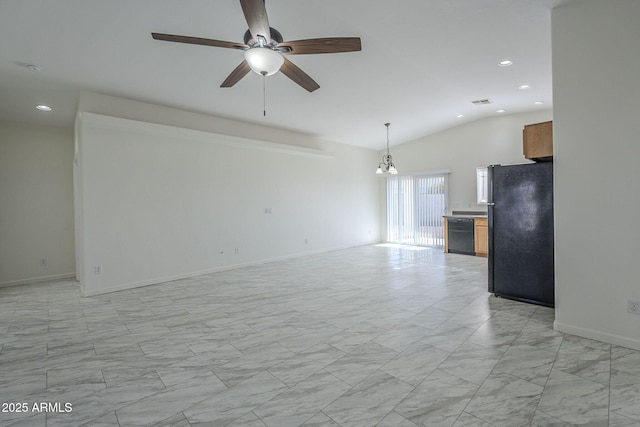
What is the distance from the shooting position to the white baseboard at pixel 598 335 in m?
2.57

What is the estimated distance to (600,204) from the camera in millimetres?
2688

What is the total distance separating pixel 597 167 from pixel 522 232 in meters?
1.21

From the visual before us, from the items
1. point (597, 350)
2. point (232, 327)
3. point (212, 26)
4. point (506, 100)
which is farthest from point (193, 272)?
point (506, 100)

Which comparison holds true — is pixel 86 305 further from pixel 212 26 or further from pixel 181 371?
pixel 212 26

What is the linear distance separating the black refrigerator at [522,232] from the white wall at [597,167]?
0.66 m

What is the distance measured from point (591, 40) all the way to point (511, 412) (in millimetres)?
3121

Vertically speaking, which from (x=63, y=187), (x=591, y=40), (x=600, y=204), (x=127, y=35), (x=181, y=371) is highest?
(x=127, y=35)

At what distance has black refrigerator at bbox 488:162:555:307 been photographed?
3.52 m

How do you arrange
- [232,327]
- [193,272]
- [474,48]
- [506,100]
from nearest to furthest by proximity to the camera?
1. [232,327]
2. [474,48]
3. [193,272]
4. [506,100]

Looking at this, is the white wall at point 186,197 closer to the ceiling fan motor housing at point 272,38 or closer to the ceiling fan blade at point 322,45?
the ceiling fan motor housing at point 272,38

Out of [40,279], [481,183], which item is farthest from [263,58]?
[481,183]

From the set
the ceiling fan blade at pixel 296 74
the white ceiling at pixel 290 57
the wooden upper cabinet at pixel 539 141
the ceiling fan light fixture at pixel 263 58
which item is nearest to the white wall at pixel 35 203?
the white ceiling at pixel 290 57

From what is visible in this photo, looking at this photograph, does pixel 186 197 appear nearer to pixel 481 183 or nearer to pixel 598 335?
pixel 598 335

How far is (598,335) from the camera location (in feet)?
8.96
